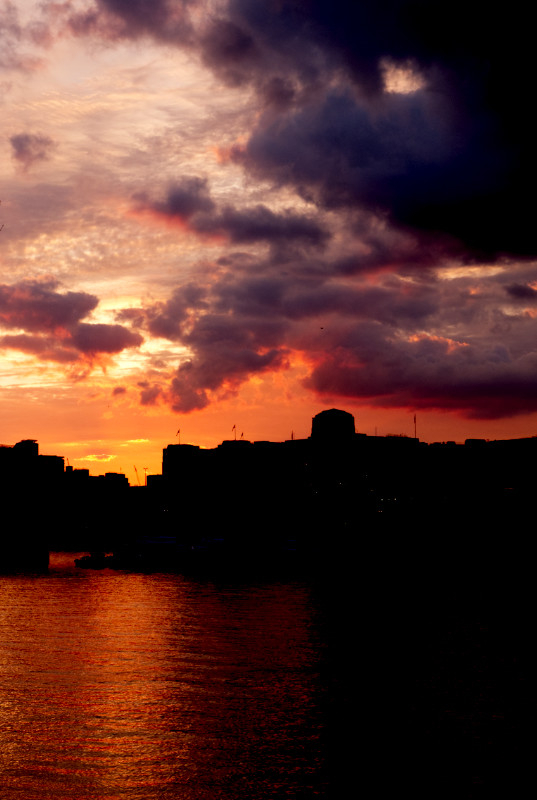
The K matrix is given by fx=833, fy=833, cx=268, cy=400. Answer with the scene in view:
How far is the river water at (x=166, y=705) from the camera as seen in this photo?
118 feet

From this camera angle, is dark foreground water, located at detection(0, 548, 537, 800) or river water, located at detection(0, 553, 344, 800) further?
dark foreground water, located at detection(0, 548, 537, 800)

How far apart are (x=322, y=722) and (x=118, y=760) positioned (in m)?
12.8

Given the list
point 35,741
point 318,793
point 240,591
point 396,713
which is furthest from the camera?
point 240,591

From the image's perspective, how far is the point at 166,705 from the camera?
49.1 meters

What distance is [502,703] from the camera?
5209 cm

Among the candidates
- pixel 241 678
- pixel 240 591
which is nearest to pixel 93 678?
pixel 241 678

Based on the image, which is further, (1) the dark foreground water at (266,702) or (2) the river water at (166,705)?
(1) the dark foreground water at (266,702)

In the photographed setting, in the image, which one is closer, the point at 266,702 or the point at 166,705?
the point at 166,705

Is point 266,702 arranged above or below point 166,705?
below

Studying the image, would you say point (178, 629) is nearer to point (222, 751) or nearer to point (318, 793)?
point (222, 751)

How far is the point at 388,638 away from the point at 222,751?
43.0m

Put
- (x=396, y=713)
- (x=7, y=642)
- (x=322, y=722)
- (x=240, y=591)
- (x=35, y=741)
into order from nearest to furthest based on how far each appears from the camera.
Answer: (x=35, y=741)
(x=322, y=722)
(x=396, y=713)
(x=7, y=642)
(x=240, y=591)

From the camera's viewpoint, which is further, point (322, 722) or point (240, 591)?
point (240, 591)

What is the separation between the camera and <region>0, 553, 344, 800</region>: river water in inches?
1416
